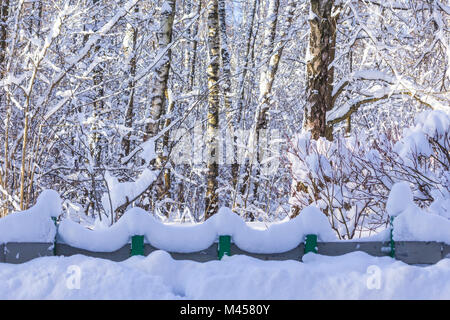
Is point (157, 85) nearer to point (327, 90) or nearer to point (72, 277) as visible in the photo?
point (327, 90)

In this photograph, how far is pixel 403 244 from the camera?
3.49m

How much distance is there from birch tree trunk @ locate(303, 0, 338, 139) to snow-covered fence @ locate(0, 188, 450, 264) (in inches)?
119

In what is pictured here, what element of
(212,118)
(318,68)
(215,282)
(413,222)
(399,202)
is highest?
(318,68)

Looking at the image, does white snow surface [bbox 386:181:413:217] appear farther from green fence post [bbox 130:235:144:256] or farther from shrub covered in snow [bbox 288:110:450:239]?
green fence post [bbox 130:235:144:256]

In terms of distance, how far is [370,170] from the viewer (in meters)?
5.24

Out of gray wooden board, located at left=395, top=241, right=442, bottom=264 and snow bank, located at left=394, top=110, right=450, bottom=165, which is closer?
gray wooden board, located at left=395, top=241, right=442, bottom=264

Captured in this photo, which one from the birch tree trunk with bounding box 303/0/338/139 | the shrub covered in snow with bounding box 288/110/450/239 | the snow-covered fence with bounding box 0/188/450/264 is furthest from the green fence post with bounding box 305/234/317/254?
the birch tree trunk with bounding box 303/0/338/139

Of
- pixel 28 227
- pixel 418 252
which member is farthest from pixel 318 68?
pixel 28 227

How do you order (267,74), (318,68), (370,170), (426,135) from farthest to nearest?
(267,74) < (318,68) < (370,170) < (426,135)

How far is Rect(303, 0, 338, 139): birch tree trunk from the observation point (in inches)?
252

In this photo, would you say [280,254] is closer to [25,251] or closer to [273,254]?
[273,254]

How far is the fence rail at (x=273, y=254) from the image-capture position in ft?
11.0

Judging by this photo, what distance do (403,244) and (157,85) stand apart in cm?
533

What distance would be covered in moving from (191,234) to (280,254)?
2.13 feet
